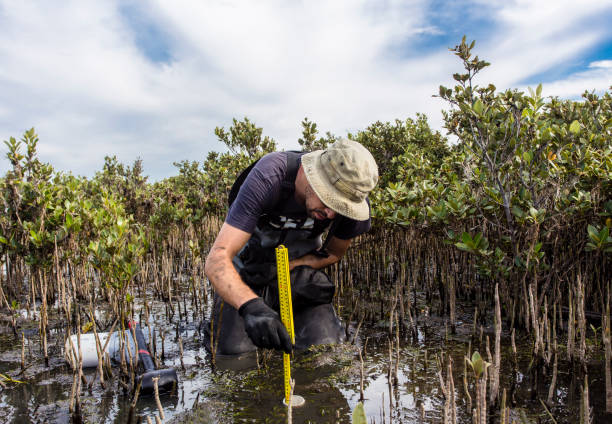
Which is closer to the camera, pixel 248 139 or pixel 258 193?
pixel 258 193

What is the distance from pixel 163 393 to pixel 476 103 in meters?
3.27

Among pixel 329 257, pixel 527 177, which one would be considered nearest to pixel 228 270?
pixel 329 257

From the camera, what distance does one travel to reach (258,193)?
2.92m

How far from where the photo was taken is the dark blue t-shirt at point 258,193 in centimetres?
288

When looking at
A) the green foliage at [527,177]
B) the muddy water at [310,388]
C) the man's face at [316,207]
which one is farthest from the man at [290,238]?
the green foliage at [527,177]

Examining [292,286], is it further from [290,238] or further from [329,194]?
[329,194]

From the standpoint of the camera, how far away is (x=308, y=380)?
116 inches

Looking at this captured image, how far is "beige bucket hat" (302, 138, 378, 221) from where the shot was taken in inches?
107

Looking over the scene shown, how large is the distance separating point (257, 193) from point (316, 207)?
0.44 metres

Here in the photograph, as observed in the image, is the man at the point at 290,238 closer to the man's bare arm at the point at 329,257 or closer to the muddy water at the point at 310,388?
the man's bare arm at the point at 329,257

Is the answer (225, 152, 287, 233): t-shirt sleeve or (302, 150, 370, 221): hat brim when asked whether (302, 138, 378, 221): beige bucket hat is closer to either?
(302, 150, 370, 221): hat brim

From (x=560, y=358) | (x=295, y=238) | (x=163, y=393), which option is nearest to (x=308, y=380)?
(x=163, y=393)

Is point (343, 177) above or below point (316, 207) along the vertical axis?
above

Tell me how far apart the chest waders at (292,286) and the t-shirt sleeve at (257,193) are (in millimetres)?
428
